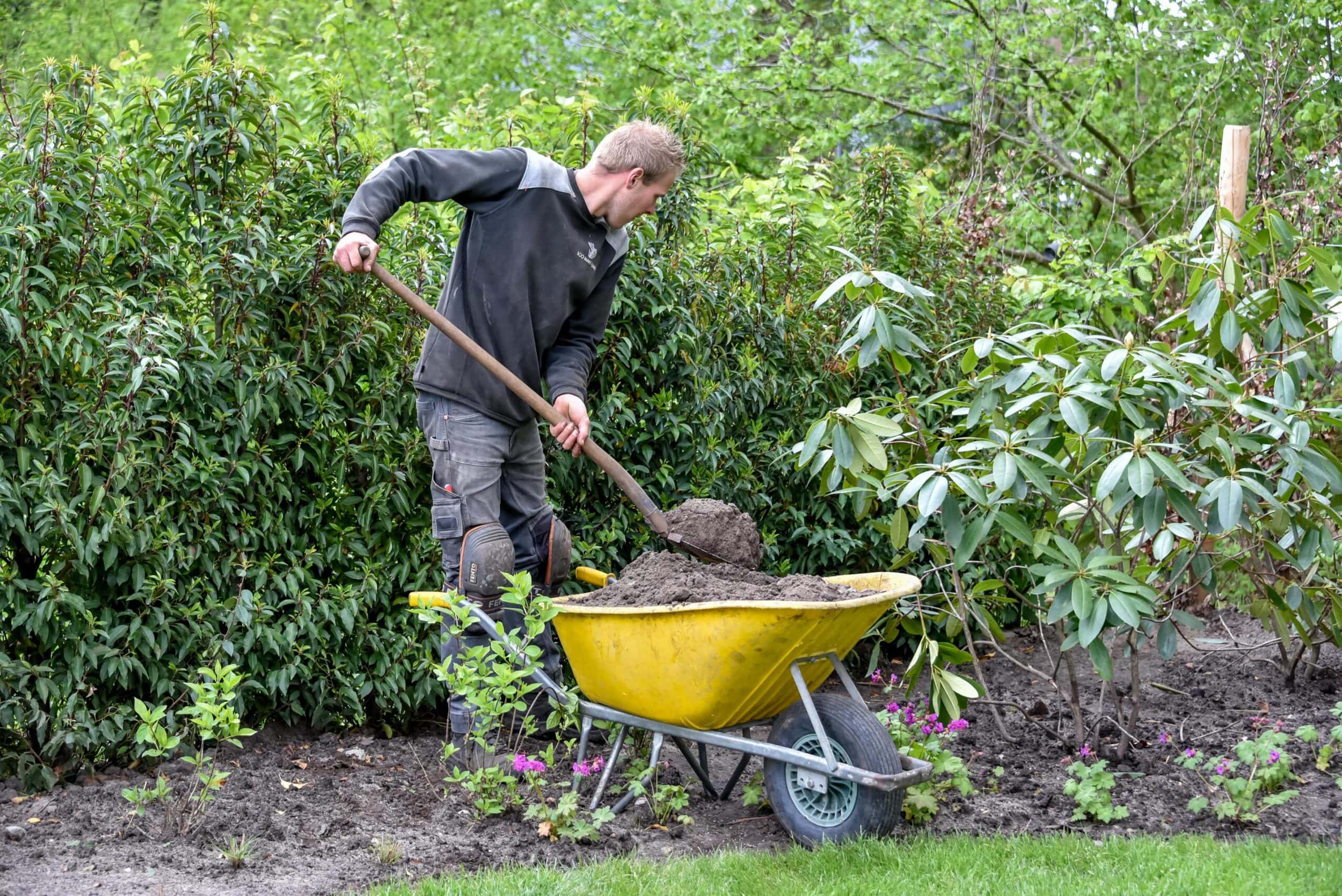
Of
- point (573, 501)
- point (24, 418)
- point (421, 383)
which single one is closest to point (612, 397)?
point (573, 501)

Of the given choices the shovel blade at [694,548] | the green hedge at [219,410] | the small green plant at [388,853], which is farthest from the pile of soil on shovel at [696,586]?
the green hedge at [219,410]

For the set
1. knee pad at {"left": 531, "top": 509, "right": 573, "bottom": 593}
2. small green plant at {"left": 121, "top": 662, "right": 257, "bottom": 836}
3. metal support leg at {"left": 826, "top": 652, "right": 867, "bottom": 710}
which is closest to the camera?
small green plant at {"left": 121, "top": 662, "right": 257, "bottom": 836}

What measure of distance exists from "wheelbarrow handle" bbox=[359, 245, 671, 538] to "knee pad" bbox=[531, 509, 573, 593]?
0.30 m

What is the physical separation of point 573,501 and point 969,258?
2427 millimetres

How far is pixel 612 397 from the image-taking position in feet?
13.6

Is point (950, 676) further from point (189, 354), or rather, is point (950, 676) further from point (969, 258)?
point (969, 258)

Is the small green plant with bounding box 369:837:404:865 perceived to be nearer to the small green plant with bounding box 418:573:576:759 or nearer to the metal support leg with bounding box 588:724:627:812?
the small green plant with bounding box 418:573:576:759

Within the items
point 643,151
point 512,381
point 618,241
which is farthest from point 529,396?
point 643,151

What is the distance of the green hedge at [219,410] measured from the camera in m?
3.22

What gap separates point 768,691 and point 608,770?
518 mm

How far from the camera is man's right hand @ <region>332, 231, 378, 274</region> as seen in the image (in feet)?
10.1

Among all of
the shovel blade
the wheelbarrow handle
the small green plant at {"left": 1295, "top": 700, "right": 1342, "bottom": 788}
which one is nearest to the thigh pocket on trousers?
the wheelbarrow handle

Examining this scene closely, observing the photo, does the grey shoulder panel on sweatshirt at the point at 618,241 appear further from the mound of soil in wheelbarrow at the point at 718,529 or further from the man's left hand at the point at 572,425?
the mound of soil in wheelbarrow at the point at 718,529

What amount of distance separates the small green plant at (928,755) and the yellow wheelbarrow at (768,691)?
0.25 meters
